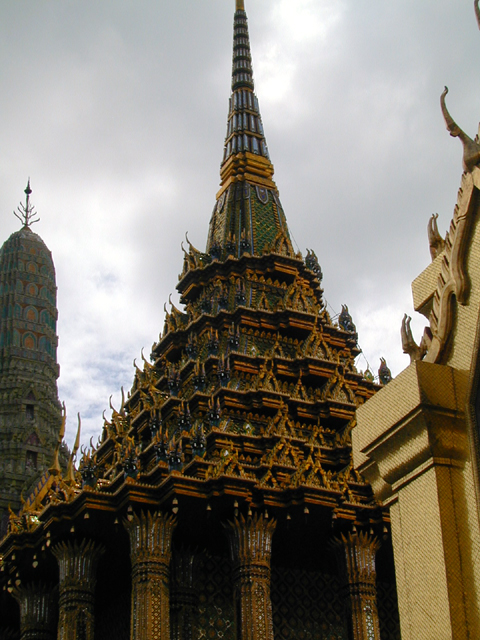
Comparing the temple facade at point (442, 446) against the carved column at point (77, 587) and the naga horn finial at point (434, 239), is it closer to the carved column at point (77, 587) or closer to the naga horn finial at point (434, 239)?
the naga horn finial at point (434, 239)

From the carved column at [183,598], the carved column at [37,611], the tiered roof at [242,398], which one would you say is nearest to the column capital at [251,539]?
the tiered roof at [242,398]

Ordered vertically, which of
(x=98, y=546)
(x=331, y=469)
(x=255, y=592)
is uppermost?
(x=331, y=469)

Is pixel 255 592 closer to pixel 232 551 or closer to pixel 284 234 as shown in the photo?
pixel 232 551

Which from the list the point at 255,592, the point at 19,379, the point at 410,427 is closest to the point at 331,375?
the point at 255,592

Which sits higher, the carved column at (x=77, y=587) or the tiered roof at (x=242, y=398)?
the tiered roof at (x=242, y=398)

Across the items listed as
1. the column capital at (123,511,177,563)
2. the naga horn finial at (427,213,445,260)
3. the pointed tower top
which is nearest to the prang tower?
the pointed tower top

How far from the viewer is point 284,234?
3400 centimetres

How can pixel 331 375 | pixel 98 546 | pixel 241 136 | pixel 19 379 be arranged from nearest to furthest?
pixel 98 546 < pixel 331 375 < pixel 241 136 < pixel 19 379

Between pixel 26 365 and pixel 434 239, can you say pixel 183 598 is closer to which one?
pixel 434 239

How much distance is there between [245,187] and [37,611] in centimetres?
1835

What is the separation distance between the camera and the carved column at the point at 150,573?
68.0 ft

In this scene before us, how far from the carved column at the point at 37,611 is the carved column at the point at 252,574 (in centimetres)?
618

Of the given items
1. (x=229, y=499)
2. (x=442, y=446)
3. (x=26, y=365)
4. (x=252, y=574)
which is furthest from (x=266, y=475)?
(x=26, y=365)

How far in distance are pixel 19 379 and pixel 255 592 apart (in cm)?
2305
